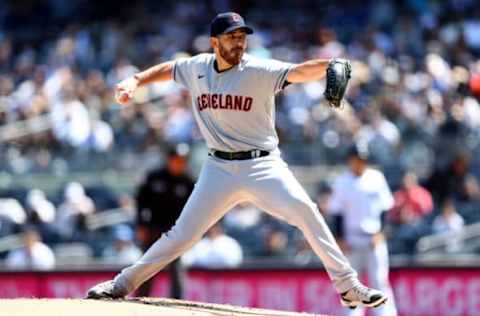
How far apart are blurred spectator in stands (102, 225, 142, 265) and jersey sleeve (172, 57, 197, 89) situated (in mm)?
6843

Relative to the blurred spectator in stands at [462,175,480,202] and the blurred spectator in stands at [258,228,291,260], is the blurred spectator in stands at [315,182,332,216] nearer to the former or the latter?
the blurred spectator in stands at [258,228,291,260]

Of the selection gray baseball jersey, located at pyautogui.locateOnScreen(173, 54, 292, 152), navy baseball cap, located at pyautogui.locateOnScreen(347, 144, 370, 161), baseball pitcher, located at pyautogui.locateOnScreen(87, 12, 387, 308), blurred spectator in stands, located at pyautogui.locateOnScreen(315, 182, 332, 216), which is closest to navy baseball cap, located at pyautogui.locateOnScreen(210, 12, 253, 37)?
baseball pitcher, located at pyautogui.locateOnScreen(87, 12, 387, 308)

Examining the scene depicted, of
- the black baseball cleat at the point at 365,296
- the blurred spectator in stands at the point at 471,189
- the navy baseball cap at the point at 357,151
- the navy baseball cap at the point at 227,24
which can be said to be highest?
the navy baseball cap at the point at 227,24

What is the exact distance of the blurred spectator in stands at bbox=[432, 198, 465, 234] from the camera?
49.4ft

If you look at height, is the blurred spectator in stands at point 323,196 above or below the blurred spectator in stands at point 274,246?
above

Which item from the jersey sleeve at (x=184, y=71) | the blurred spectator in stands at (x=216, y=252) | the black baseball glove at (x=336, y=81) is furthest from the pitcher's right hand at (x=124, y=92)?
the blurred spectator in stands at (x=216, y=252)

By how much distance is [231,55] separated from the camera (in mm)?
8375

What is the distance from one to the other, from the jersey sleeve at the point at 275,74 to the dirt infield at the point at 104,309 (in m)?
1.53

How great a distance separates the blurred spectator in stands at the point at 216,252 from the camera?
49.2 ft

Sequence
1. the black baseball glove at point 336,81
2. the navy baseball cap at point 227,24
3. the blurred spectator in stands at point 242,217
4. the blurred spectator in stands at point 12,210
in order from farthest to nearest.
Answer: the blurred spectator in stands at point 12,210 → the blurred spectator in stands at point 242,217 → the navy baseball cap at point 227,24 → the black baseball glove at point 336,81

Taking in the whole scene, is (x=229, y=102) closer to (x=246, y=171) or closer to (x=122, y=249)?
(x=246, y=171)

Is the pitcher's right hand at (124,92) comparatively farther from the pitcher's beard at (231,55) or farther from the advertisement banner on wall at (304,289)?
the advertisement banner on wall at (304,289)

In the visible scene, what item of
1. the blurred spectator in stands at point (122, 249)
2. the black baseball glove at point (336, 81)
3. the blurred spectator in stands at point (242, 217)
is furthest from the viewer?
the blurred spectator in stands at point (242, 217)

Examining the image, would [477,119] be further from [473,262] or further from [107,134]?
[107,134]
